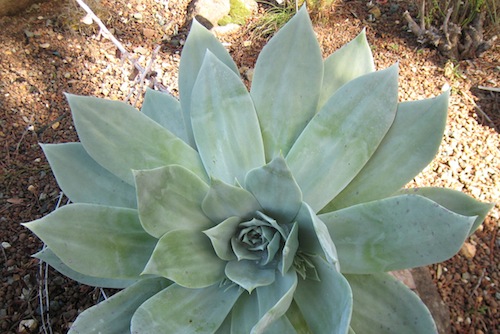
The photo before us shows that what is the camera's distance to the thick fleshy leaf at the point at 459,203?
0.75 metres

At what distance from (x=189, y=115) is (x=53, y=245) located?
0.38 meters

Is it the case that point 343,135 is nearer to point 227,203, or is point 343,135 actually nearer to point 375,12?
point 227,203

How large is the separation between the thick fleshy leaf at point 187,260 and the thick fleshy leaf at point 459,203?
413 millimetres

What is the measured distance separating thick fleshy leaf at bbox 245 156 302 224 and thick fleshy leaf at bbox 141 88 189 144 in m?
0.31

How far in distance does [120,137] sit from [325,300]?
1.57 feet

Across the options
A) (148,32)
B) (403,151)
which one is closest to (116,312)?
(403,151)

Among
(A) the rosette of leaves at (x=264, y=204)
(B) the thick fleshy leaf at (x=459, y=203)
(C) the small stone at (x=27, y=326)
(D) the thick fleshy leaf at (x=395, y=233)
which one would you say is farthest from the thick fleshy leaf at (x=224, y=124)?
(C) the small stone at (x=27, y=326)

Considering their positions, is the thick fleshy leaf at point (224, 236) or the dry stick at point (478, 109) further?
the dry stick at point (478, 109)

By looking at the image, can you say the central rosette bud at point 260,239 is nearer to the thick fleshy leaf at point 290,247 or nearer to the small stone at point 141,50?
the thick fleshy leaf at point 290,247

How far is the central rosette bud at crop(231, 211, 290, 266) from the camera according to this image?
752mm

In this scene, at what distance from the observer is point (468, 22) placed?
76.0 inches

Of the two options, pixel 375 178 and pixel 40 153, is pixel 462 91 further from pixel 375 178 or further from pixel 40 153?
pixel 40 153

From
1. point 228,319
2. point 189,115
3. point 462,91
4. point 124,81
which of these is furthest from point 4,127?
point 462,91

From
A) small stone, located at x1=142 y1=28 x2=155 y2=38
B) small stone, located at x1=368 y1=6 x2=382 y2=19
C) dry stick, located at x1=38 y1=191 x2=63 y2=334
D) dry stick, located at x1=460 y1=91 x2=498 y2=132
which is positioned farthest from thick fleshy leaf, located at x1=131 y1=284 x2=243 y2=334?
small stone, located at x1=368 y1=6 x2=382 y2=19
